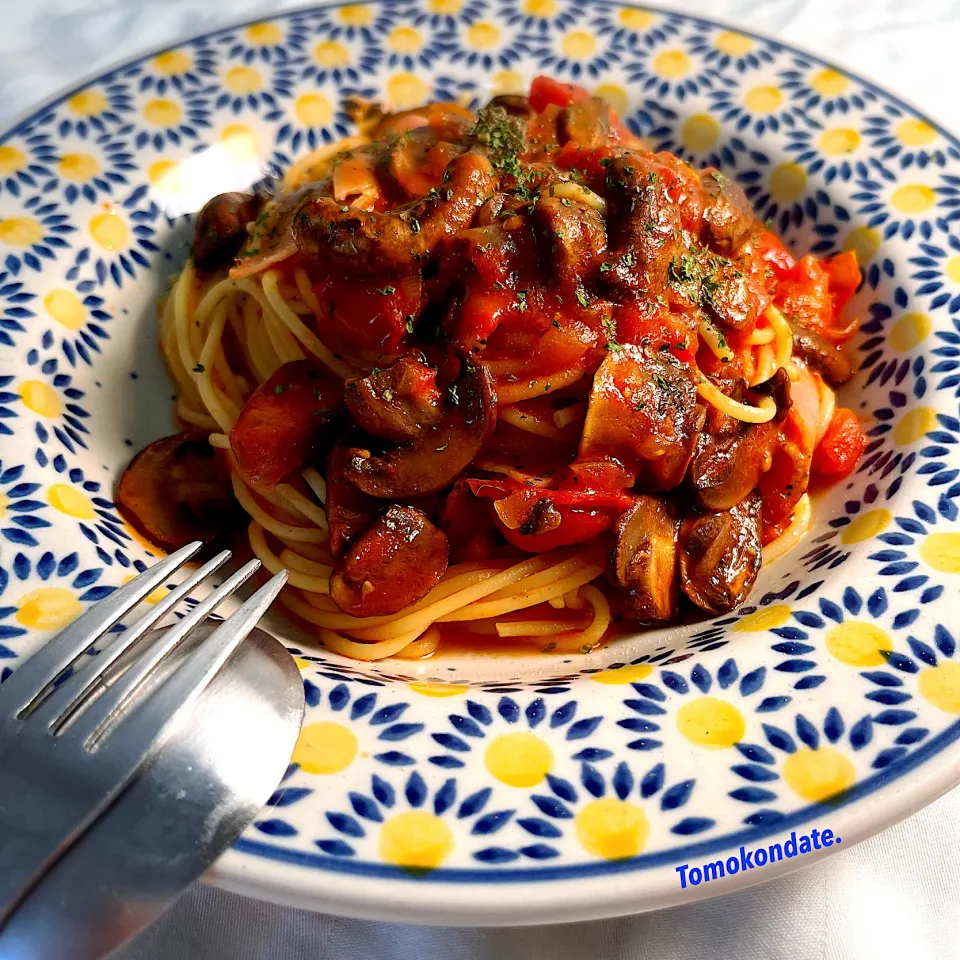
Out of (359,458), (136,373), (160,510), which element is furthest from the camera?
(136,373)

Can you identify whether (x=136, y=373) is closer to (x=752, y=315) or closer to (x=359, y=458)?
(x=359, y=458)

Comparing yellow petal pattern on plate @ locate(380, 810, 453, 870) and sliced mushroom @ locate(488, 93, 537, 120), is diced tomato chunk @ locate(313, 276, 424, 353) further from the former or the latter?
yellow petal pattern on plate @ locate(380, 810, 453, 870)

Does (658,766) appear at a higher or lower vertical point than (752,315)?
lower

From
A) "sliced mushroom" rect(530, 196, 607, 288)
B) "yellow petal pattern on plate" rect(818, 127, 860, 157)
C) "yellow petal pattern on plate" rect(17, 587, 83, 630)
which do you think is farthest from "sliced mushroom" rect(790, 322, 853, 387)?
"yellow petal pattern on plate" rect(17, 587, 83, 630)

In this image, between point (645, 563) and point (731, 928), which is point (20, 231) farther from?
point (731, 928)

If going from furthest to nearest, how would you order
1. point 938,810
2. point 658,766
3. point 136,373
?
1. point 136,373
2. point 938,810
3. point 658,766

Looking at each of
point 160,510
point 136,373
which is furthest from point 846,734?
point 136,373
